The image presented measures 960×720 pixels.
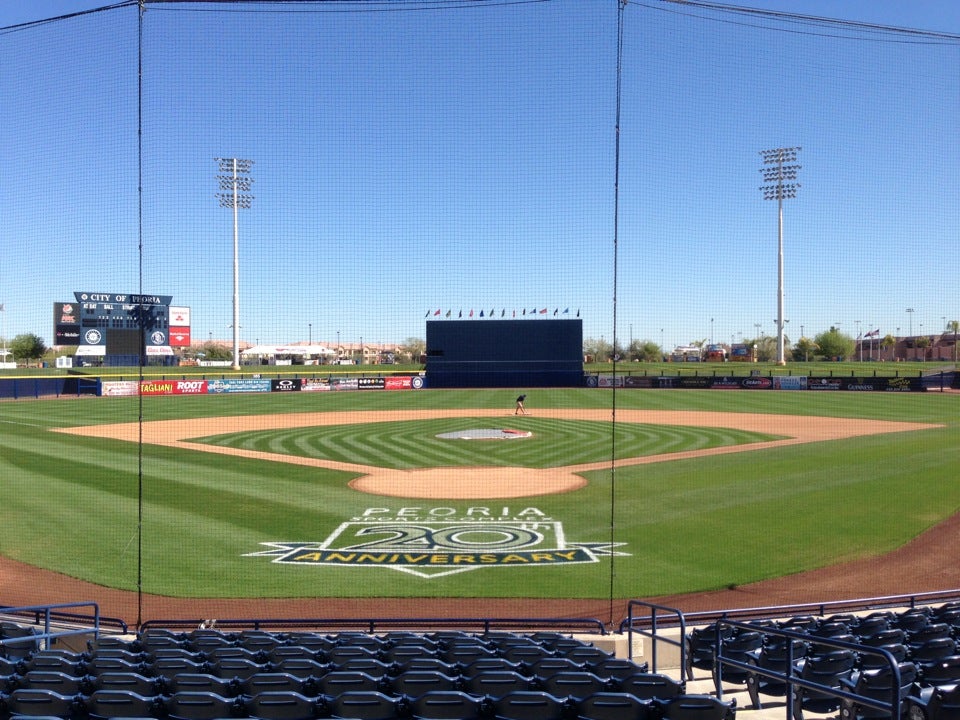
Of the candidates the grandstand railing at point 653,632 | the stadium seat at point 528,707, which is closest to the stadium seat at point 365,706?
the stadium seat at point 528,707

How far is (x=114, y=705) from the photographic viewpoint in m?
4.43

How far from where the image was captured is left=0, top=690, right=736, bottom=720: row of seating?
430cm

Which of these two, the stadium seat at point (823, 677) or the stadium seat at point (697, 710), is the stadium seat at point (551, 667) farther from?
the stadium seat at point (823, 677)

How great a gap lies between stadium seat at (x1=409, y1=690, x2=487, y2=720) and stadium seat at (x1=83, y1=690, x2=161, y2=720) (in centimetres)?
170

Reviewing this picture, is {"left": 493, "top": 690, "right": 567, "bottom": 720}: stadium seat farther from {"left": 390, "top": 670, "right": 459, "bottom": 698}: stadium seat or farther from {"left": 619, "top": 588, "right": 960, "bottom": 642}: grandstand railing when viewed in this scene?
{"left": 619, "top": 588, "right": 960, "bottom": 642}: grandstand railing

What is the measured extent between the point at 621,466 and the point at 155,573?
13.0 metres

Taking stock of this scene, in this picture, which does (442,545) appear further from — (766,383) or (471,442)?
(766,383)

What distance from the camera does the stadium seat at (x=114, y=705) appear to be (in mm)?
4406

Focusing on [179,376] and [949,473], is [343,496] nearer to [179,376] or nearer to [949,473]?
[949,473]

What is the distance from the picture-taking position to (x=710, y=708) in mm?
4285

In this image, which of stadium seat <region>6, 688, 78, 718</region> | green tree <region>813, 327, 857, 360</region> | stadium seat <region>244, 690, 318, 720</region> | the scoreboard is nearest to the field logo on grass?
stadium seat <region>244, 690, 318, 720</region>

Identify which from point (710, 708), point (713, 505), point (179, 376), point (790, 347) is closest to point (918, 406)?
point (790, 347)

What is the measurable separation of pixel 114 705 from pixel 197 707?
0.50 metres

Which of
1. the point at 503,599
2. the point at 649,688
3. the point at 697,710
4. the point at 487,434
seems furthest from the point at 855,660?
the point at 487,434
